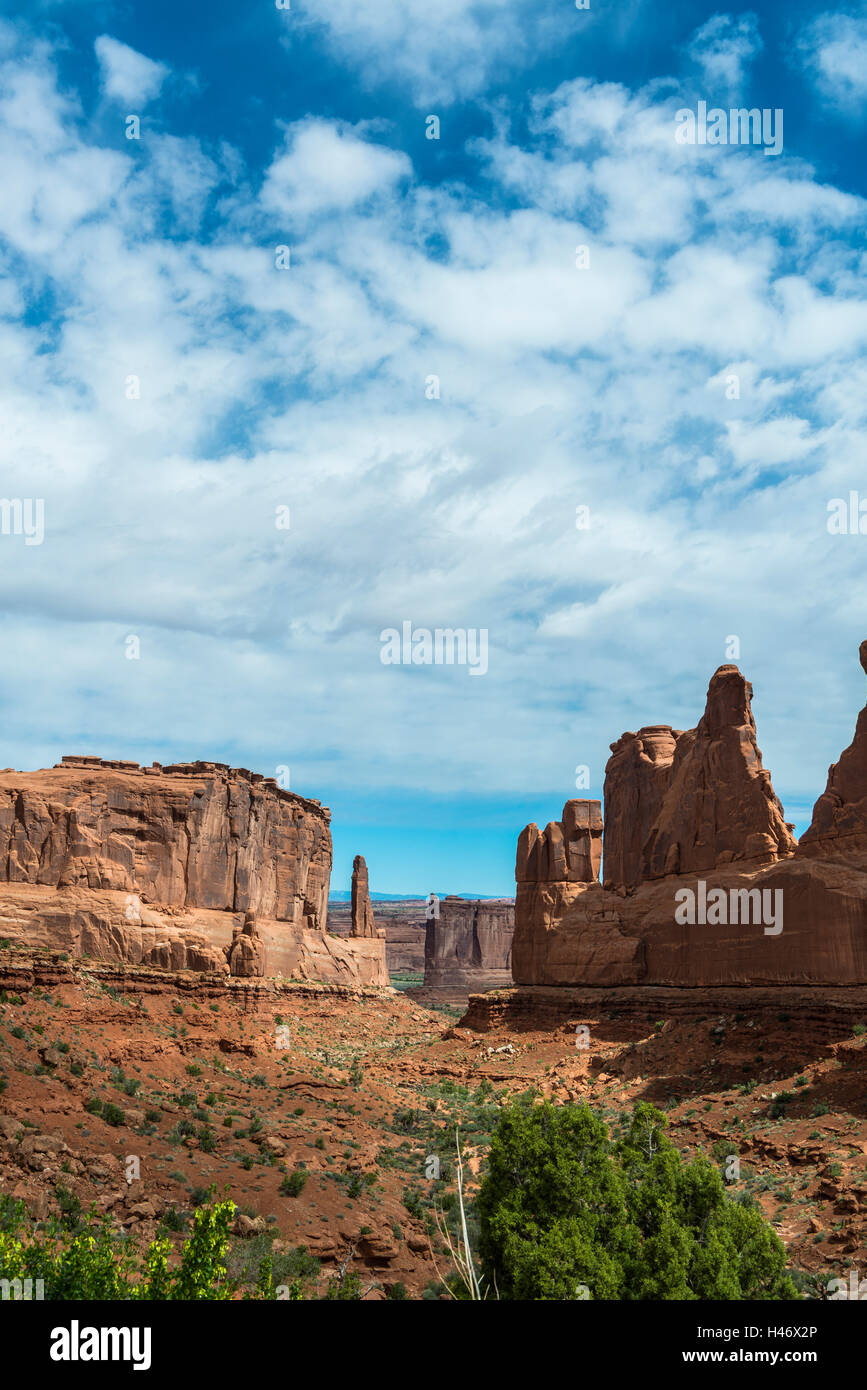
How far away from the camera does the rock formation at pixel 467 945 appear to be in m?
144

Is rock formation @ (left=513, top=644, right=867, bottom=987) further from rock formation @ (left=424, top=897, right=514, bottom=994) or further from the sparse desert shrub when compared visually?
rock formation @ (left=424, top=897, right=514, bottom=994)

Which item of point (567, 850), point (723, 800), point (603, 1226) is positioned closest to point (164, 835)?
point (567, 850)

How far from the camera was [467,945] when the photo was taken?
492 feet

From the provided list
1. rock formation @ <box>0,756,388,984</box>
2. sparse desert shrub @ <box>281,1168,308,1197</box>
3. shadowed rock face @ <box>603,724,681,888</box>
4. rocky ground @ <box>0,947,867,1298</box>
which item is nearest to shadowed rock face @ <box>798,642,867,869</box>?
rocky ground @ <box>0,947,867,1298</box>

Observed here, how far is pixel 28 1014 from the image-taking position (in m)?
29.0

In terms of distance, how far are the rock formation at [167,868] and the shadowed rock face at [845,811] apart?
34.1m

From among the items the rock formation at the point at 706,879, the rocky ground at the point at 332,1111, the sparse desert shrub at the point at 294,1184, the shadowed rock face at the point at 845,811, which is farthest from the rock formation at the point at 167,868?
the shadowed rock face at the point at 845,811

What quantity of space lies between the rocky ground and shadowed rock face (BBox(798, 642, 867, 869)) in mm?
7314

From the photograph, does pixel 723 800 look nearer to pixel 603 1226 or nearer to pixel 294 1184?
pixel 294 1184

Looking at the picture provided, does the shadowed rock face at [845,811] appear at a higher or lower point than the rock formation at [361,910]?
higher

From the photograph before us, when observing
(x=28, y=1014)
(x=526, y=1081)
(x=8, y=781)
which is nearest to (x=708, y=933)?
(x=526, y=1081)

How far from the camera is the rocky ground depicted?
62.8 ft

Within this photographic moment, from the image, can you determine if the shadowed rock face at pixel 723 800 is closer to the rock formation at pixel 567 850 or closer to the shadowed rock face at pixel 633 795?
the shadowed rock face at pixel 633 795
